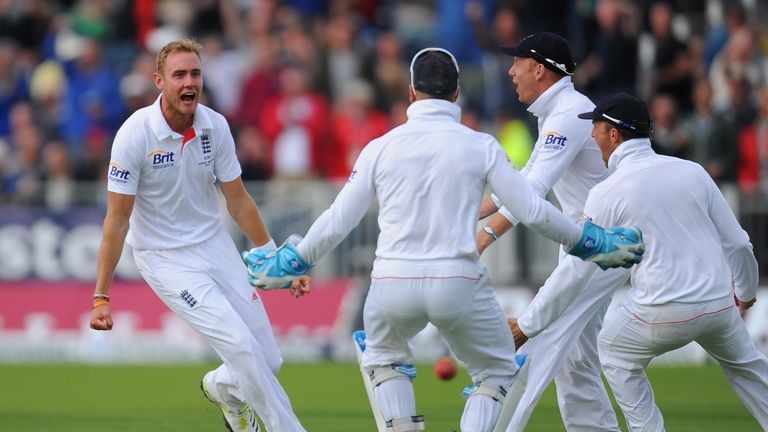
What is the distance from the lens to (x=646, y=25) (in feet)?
67.1

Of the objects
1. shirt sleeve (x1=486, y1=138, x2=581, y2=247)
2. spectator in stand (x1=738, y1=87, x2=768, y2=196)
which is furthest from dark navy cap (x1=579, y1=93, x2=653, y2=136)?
spectator in stand (x1=738, y1=87, x2=768, y2=196)

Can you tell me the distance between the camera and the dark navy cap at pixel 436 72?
830cm

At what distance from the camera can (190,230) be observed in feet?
32.8

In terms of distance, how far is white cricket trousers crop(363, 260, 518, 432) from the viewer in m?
8.13

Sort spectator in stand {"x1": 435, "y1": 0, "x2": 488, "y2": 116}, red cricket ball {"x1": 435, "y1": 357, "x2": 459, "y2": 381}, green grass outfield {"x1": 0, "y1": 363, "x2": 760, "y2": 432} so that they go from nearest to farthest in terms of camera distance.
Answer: green grass outfield {"x1": 0, "y1": 363, "x2": 760, "y2": 432} < red cricket ball {"x1": 435, "y1": 357, "x2": 459, "y2": 381} < spectator in stand {"x1": 435, "y1": 0, "x2": 488, "y2": 116}

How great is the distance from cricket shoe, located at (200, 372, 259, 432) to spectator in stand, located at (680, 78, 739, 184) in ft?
32.2

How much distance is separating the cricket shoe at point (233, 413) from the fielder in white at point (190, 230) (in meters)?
0.08

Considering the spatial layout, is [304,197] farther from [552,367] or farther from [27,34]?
[552,367]

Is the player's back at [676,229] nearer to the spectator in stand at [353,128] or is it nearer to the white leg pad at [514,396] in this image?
the white leg pad at [514,396]

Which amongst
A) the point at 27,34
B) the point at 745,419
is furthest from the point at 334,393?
the point at 27,34

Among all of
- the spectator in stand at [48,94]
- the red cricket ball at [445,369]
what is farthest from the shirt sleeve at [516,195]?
the spectator in stand at [48,94]

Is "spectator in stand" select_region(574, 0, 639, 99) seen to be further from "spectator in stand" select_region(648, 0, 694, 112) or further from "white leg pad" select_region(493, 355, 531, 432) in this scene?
"white leg pad" select_region(493, 355, 531, 432)

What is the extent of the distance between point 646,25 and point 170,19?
881cm

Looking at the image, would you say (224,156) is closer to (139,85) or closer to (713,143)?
(713,143)
